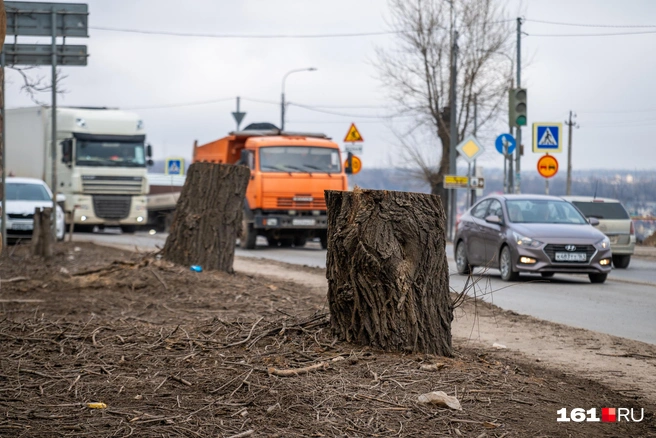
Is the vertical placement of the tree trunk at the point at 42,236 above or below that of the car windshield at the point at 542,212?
below

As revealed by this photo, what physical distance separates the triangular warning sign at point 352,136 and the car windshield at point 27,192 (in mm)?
9399

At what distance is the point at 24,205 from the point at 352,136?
34.5 ft

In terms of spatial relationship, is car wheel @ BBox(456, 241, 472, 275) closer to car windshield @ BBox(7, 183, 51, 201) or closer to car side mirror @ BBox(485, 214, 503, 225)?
car side mirror @ BBox(485, 214, 503, 225)

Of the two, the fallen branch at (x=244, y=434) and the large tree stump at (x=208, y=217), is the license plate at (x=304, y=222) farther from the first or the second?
the fallen branch at (x=244, y=434)

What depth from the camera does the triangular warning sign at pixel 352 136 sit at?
31266 millimetres

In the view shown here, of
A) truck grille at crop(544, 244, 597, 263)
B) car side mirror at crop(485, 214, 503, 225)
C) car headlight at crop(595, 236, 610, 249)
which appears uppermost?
car side mirror at crop(485, 214, 503, 225)

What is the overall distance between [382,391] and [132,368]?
1551 mm

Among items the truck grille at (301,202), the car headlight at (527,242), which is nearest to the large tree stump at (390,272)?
the car headlight at (527,242)

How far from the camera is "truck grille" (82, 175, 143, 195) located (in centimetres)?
3238

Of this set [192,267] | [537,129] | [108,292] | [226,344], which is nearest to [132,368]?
[226,344]

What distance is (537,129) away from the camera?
82.4ft

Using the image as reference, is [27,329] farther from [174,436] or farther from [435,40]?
[435,40]

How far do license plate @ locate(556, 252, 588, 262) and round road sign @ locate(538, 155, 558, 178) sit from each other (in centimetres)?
1051

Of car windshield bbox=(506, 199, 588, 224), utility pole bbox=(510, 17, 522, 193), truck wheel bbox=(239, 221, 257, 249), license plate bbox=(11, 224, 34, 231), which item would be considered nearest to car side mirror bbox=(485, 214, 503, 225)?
car windshield bbox=(506, 199, 588, 224)
